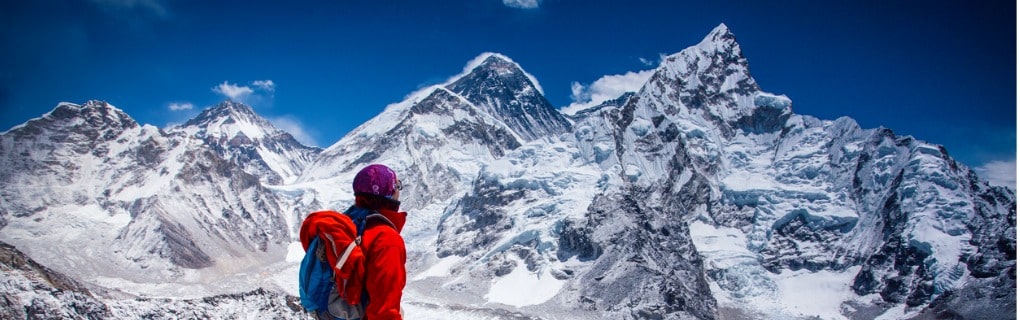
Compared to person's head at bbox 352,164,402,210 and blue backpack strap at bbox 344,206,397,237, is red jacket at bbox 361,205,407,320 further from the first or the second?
person's head at bbox 352,164,402,210


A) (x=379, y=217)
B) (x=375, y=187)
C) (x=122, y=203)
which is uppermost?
(x=122, y=203)

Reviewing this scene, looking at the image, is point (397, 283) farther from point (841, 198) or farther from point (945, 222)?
point (841, 198)

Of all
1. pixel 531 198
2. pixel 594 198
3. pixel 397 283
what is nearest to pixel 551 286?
pixel 594 198

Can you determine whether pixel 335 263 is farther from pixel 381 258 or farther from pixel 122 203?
pixel 122 203

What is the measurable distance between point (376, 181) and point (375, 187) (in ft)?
0.17

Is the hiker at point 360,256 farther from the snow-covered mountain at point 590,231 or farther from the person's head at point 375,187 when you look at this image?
the snow-covered mountain at point 590,231

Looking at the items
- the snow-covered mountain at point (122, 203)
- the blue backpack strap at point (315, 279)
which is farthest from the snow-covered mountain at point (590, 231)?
the blue backpack strap at point (315, 279)

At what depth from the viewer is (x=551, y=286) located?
12081 centimetres

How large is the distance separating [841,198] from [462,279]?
369 feet

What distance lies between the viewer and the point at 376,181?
5.18m

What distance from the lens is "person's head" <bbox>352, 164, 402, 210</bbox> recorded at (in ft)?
16.8

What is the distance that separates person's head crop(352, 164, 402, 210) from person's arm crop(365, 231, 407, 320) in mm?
526

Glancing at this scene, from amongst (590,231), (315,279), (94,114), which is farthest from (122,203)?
(315,279)

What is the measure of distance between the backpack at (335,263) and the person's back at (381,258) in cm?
6
